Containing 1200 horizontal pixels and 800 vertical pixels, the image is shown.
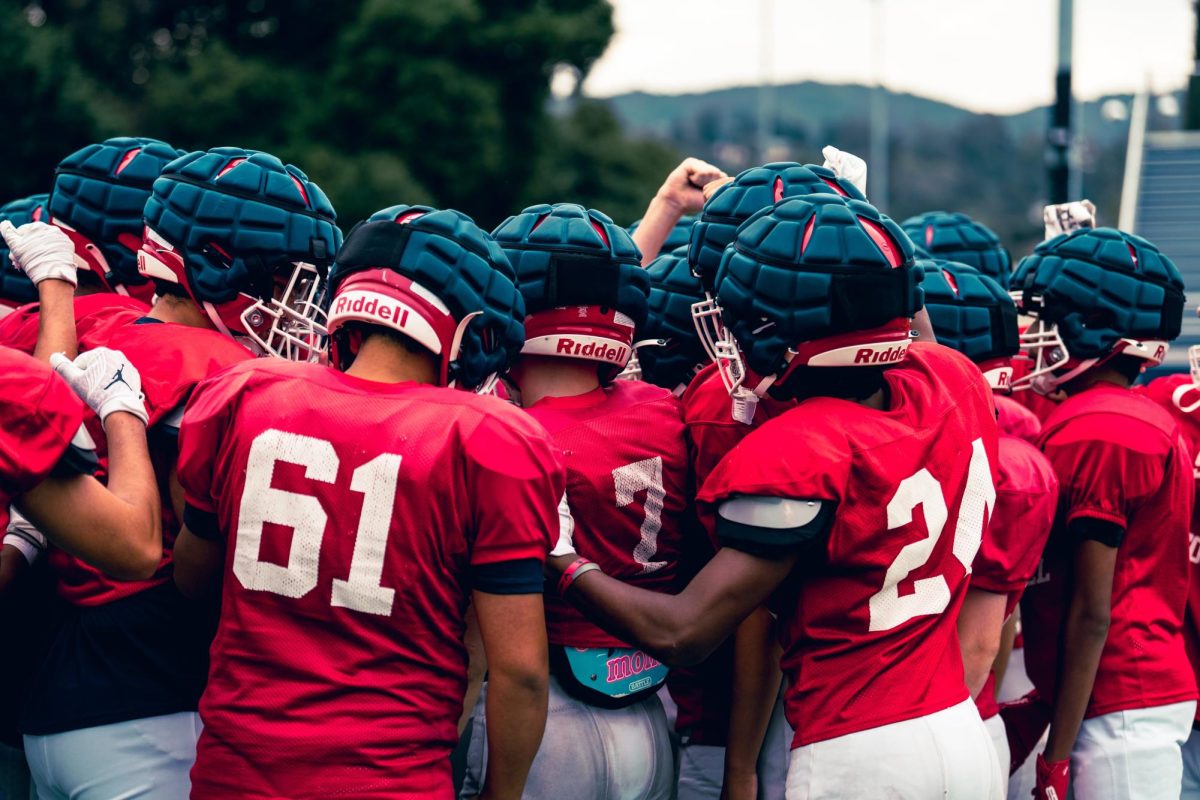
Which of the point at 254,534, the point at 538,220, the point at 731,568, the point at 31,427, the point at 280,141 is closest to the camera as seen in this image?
the point at 31,427

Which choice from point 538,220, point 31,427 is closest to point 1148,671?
point 538,220

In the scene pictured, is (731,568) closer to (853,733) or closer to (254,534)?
(853,733)

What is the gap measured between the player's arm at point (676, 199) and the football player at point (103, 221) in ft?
5.22

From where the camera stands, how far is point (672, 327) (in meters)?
4.13

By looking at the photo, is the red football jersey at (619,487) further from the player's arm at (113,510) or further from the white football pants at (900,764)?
the player's arm at (113,510)

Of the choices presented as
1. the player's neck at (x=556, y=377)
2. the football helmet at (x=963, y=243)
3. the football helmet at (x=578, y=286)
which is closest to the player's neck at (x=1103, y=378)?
the football helmet at (x=963, y=243)

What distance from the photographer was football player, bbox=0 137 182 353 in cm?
379

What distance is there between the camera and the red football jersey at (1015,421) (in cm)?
410

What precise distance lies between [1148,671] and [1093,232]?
1.40 meters

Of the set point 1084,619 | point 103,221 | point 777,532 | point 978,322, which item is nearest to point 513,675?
point 777,532

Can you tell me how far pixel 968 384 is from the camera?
3.21m

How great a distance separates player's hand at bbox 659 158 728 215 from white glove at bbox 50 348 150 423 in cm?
196

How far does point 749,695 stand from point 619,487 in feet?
2.16

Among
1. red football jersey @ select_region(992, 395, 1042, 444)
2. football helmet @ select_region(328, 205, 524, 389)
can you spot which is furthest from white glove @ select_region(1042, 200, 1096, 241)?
football helmet @ select_region(328, 205, 524, 389)
